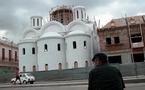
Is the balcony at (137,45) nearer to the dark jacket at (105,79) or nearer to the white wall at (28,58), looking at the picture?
the white wall at (28,58)

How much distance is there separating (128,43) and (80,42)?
977 centimetres

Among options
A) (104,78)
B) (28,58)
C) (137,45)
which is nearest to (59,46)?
(28,58)

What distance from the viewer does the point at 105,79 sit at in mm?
4922

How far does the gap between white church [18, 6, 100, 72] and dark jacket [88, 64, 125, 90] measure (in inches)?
1812

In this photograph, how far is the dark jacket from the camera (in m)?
4.90

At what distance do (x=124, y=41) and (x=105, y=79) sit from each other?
139 feet

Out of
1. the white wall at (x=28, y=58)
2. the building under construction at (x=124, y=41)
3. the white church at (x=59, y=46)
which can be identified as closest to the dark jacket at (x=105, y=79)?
the building under construction at (x=124, y=41)

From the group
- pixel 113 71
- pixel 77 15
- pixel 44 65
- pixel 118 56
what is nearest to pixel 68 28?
pixel 77 15

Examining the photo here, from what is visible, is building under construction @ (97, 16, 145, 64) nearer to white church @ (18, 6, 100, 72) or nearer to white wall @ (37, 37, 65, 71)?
white church @ (18, 6, 100, 72)

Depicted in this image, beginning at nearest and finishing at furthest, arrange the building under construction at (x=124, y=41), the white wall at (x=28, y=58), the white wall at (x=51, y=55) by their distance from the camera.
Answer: the building under construction at (x=124, y=41) → the white wall at (x=51, y=55) → the white wall at (x=28, y=58)

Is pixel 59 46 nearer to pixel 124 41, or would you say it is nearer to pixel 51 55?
pixel 51 55

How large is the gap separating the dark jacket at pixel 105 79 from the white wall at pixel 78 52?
151ft

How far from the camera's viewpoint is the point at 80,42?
52094mm

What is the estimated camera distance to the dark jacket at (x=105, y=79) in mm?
4898
